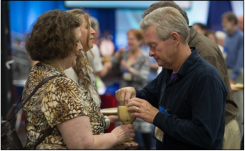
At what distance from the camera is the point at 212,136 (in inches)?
50.8

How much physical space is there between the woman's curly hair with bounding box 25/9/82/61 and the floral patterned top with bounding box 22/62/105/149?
0.09 m

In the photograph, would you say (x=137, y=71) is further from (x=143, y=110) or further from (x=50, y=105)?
(x=50, y=105)

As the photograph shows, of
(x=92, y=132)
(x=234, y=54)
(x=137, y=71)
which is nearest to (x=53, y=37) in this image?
(x=92, y=132)

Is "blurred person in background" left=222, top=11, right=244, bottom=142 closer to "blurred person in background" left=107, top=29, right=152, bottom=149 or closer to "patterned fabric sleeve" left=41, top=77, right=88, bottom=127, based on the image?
"blurred person in background" left=107, top=29, right=152, bottom=149

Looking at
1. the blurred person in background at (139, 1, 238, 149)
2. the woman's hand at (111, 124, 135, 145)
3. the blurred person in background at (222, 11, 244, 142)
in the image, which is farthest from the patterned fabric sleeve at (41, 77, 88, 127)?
the blurred person in background at (222, 11, 244, 142)

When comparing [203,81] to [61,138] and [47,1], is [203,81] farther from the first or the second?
[47,1]

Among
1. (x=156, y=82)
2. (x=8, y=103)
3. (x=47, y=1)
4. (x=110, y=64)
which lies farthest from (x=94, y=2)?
(x=156, y=82)

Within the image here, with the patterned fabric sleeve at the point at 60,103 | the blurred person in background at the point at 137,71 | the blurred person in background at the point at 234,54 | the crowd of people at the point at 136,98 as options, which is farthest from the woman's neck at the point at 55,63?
the blurred person in background at the point at 234,54

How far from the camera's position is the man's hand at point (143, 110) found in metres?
1.43

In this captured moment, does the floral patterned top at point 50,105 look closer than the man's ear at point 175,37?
Yes

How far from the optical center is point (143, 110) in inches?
57.0

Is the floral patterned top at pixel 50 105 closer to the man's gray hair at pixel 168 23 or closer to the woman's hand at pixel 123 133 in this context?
the woman's hand at pixel 123 133

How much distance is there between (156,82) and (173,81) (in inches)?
16.7

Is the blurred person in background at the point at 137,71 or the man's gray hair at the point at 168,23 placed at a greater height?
the man's gray hair at the point at 168,23
